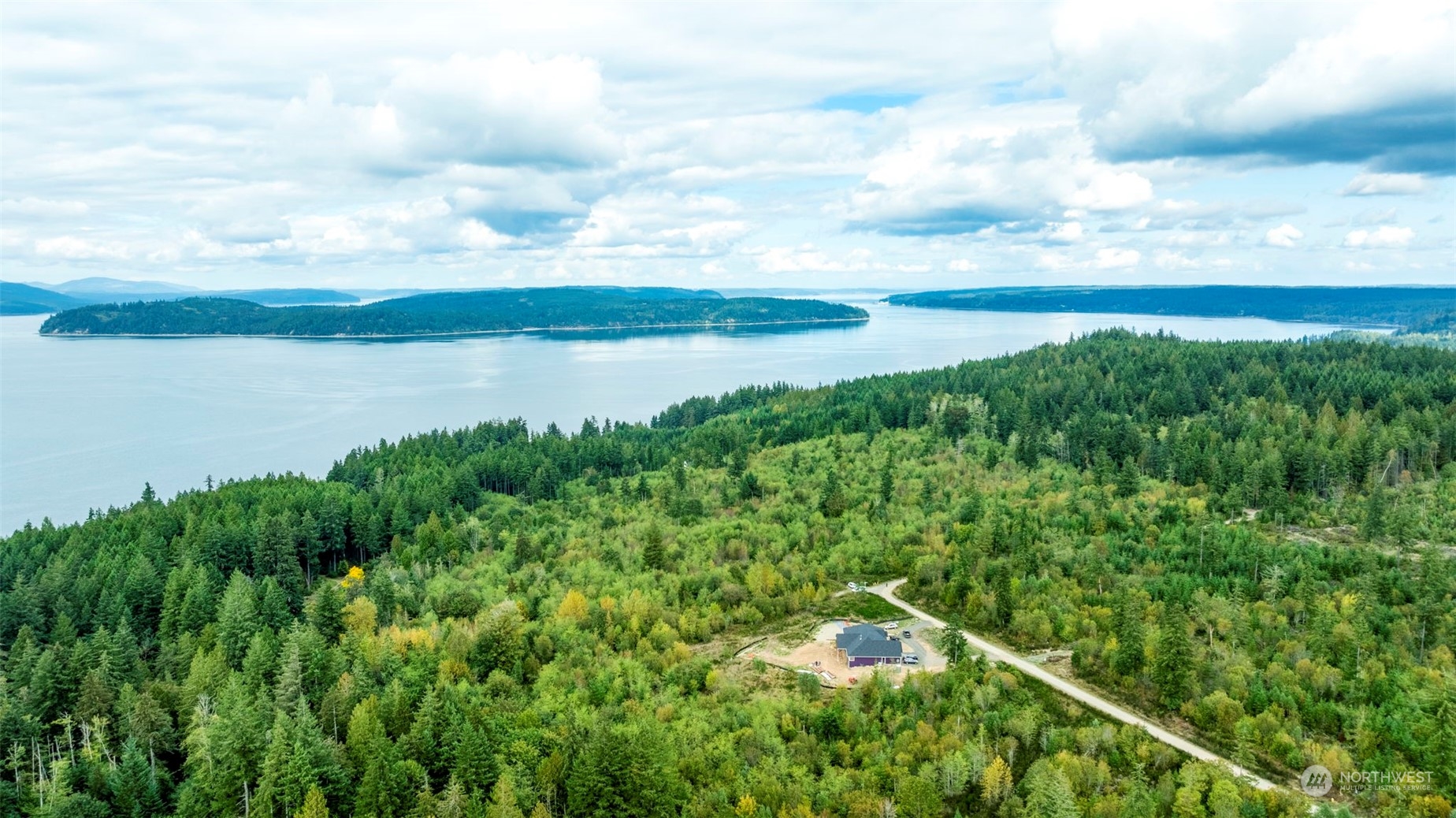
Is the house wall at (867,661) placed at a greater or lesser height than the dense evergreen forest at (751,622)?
lesser

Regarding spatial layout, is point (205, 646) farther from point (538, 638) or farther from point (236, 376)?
point (236, 376)

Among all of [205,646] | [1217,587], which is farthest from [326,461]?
[1217,587]

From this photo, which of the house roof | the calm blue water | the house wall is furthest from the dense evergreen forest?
the calm blue water

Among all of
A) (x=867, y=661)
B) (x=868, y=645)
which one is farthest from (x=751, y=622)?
(x=867, y=661)

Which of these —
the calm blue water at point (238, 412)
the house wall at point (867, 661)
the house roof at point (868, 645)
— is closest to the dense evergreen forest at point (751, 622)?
the house wall at point (867, 661)

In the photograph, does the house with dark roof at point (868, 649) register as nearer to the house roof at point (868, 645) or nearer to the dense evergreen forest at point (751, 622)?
the house roof at point (868, 645)

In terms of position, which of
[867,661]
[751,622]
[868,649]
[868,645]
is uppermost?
[868,645]

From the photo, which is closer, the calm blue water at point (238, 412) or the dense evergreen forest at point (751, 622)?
the dense evergreen forest at point (751, 622)

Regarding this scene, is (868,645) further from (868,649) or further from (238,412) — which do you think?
(238,412)
